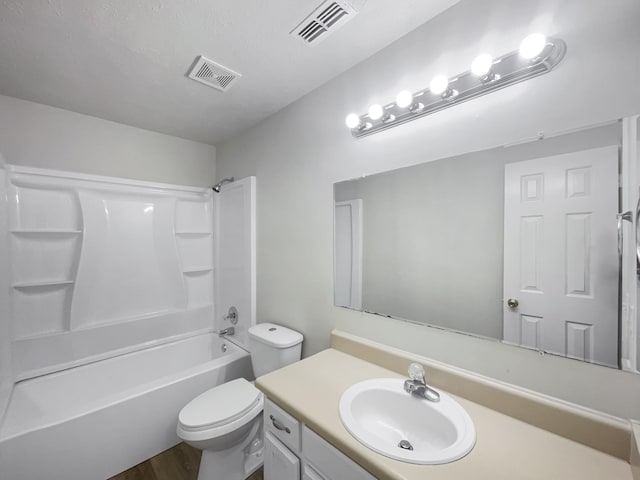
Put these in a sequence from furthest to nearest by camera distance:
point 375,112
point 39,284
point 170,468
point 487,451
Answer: point 39,284 → point 170,468 → point 375,112 → point 487,451

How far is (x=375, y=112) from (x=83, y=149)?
7.62 feet

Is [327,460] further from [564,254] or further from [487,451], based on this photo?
[564,254]

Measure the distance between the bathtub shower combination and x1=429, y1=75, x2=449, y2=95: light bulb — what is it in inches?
61.4

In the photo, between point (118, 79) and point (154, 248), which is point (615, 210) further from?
point (154, 248)

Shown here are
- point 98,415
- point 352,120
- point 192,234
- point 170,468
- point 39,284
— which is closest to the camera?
point 352,120

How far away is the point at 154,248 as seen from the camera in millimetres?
2420

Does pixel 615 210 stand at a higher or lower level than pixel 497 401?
higher

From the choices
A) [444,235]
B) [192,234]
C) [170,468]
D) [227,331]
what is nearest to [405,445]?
[444,235]

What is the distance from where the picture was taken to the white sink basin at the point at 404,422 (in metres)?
0.79

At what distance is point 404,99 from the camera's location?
1.17 m

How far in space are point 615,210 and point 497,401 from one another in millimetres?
737

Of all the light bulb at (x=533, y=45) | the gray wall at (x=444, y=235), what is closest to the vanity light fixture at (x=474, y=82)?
the light bulb at (x=533, y=45)

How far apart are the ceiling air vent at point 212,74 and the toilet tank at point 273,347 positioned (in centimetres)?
166

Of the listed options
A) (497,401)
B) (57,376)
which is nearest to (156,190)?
(57,376)
